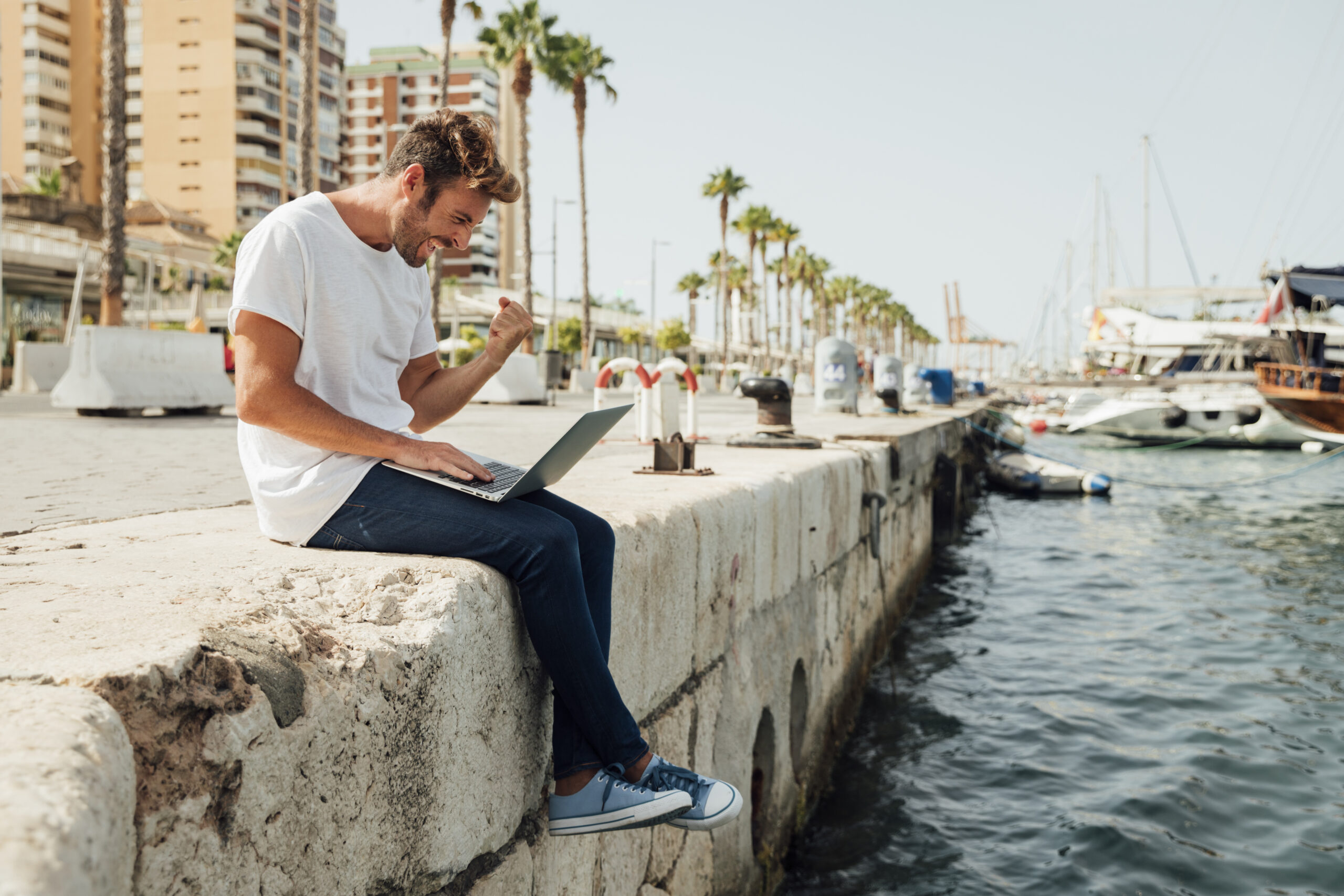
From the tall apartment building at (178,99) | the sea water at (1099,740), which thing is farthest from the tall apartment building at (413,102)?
the sea water at (1099,740)

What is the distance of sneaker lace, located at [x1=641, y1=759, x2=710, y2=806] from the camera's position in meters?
2.34

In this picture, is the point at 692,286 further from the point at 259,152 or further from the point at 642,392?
the point at 642,392

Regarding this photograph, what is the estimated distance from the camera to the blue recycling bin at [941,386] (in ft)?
85.9

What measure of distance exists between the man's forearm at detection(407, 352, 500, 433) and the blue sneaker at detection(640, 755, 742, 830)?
3.79ft

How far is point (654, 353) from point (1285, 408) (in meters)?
48.6

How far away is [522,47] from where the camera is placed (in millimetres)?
29734

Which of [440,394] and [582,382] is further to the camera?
[582,382]

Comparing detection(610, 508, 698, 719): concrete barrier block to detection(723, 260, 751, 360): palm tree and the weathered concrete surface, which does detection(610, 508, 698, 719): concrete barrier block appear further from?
detection(723, 260, 751, 360): palm tree

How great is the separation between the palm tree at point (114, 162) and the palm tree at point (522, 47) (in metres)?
12.7

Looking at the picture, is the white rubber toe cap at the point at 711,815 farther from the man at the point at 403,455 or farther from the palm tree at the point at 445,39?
the palm tree at the point at 445,39

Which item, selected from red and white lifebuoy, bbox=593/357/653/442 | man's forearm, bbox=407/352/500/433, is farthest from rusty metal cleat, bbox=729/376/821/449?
man's forearm, bbox=407/352/500/433

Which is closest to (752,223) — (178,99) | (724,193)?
(724,193)

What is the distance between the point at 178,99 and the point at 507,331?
89071 millimetres

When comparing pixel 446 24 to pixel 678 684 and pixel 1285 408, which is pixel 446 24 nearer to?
pixel 678 684
